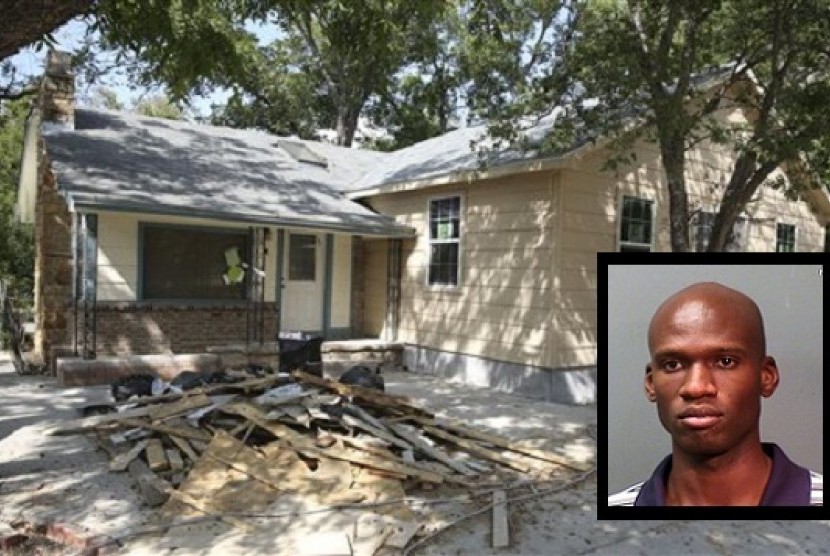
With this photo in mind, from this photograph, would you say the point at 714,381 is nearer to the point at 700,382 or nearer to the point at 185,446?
the point at 700,382

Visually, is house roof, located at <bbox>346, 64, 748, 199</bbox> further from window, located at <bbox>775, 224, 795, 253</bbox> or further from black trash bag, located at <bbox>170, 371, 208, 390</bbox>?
window, located at <bbox>775, 224, 795, 253</bbox>

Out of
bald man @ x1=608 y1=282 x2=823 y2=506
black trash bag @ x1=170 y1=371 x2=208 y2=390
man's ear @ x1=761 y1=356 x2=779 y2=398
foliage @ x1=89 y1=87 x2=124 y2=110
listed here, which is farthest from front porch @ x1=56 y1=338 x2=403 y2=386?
foliage @ x1=89 y1=87 x2=124 y2=110

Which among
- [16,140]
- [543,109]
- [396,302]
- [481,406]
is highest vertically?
[16,140]

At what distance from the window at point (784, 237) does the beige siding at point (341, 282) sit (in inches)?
331

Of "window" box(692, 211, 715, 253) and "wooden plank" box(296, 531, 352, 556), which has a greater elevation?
"window" box(692, 211, 715, 253)

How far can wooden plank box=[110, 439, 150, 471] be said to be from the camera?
5398 millimetres

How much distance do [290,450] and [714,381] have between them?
4.46 m

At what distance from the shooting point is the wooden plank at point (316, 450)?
17.1 feet

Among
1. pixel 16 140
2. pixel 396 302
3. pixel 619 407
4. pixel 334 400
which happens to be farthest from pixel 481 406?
pixel 16 140

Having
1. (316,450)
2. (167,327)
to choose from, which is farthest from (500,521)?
(167,327)

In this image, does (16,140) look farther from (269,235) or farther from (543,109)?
(543,109)

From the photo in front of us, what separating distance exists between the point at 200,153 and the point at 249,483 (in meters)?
9.48

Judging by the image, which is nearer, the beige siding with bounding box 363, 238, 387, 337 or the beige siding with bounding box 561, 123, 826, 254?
the beige siding with bounding box 561, 123, 826, 254

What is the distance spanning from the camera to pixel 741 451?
178 centimetres
